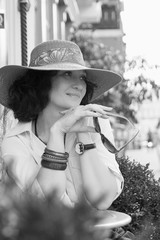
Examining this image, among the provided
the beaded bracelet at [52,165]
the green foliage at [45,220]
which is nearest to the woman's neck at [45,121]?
the beaded bracelet at [52,165]

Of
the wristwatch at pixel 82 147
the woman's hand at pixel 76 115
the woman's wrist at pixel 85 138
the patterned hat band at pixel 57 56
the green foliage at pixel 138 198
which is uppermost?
the patterned hat band at pixel 57 56

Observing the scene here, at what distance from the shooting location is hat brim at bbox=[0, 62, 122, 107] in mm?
2584

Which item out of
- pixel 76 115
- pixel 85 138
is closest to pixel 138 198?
pixel 85 138

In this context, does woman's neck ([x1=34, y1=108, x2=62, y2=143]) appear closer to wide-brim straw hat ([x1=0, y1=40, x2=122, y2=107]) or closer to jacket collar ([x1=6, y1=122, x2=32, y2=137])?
jacket collar ([x1=6, y1=122, x2=32, y2=137])

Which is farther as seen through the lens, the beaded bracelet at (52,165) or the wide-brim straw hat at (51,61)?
the wide-brim straw hat at (51,61)

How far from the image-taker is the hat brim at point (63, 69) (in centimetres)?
258

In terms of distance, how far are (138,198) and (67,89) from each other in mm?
857

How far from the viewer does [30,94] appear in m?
2.74

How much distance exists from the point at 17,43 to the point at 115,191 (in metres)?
3.55

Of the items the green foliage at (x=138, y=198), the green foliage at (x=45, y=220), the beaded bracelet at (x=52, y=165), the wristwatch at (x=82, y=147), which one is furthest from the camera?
the green foliage at (x=138, y=198)

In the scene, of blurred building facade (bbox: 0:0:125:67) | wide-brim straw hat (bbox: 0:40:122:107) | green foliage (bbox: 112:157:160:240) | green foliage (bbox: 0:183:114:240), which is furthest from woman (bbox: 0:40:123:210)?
blurred building facade (bbox: 0:0:125:67)

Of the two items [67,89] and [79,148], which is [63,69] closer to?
[67,89]

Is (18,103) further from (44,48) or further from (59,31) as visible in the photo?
(59,31)

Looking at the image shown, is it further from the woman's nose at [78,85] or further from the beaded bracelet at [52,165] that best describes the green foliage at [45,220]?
the woman's nose at [78,85]
